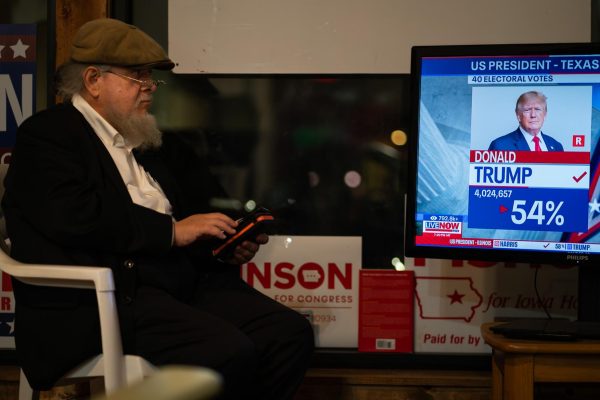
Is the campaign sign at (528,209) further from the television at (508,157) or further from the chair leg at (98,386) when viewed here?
the chair leg at (98,386)

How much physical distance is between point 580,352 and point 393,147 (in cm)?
130

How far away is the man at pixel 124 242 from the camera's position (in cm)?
209

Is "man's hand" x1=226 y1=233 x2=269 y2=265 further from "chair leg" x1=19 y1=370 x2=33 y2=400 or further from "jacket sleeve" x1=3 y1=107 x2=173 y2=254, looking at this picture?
"chair leg" x1=19 y1=370 x2=33 y2=400

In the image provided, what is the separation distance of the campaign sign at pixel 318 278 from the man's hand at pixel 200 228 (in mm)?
956

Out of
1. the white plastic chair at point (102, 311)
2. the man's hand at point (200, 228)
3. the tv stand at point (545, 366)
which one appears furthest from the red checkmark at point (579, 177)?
the white plastic chair at point (102, 311)

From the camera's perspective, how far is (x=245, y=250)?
254 cm

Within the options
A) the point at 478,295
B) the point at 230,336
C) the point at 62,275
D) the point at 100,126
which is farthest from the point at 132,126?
the point at 478,295

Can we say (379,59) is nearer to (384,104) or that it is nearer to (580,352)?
(384,104)

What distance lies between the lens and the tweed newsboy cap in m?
2.45

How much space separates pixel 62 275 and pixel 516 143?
1.52m

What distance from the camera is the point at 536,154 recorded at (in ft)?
8.28

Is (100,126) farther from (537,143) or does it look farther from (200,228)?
(537,143)

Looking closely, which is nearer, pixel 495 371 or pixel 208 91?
pixel 495 371

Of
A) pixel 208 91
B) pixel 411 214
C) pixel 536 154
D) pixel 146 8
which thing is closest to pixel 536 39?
pixel 536 154
